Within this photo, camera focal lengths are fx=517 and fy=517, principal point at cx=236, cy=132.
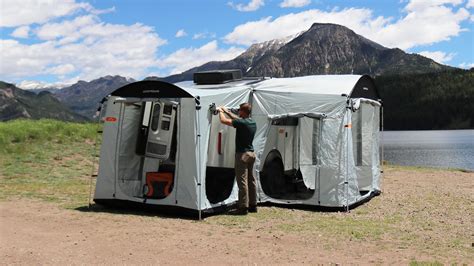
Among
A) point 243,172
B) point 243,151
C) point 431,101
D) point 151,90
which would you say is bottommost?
point 243,172

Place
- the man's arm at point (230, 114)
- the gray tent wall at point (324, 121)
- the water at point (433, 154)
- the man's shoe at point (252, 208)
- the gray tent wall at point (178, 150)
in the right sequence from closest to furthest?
the gray tent wall at point (178, 150)
the man's arm at point (230, 114)
the man's shoe at point (252, 208)
the gray tent wall at point (324, 121)
the water at point (433, 154)

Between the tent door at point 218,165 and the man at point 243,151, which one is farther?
the tent door at point 218,165

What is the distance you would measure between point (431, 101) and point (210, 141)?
517 feet

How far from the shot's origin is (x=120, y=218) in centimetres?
991

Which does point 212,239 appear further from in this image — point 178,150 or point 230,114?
point 230,114

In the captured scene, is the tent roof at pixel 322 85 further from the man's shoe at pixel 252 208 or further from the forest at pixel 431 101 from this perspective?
the forest at pixel 431 101

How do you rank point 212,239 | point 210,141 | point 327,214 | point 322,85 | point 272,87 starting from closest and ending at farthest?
1. point 212,239
2. point 327,214
3. point 210,141
4. point 322,85
5. point 272,87

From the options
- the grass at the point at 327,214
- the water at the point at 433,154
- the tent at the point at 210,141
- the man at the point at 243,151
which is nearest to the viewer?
the grass at the point at 327,214

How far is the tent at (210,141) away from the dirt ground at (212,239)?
2.19 ft

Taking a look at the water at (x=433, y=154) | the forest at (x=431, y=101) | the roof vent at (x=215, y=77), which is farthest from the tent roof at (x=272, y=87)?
the forest at (x=431, y=101)

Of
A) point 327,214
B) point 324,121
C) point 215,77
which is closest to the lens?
point 327,214

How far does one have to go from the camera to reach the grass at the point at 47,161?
13.5 metres

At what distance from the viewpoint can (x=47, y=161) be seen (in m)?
19.0

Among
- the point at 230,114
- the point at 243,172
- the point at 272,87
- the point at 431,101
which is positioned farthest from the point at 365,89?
the point at 431,101
